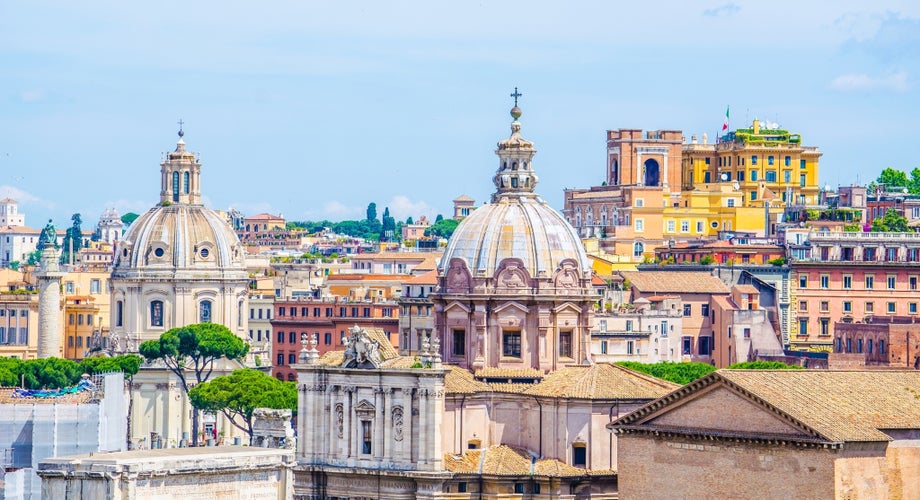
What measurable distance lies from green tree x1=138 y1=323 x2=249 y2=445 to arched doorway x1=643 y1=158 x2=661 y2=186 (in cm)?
2299

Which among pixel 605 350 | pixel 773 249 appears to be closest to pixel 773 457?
pixel 605 350

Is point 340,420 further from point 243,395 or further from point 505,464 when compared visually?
point 243,395

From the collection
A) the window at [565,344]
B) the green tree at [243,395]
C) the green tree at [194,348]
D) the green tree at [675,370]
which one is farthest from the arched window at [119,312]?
the window at [565,344]

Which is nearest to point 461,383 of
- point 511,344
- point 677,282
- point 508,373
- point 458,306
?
point 508,373

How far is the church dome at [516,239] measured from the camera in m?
97.6

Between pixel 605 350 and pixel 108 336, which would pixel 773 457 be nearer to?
pixel 605 350

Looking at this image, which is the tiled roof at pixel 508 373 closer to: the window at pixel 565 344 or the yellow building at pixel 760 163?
the window at pixel 565 344

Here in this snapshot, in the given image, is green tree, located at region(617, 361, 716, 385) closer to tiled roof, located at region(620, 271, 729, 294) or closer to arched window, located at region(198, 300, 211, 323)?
tiled roof, located at region(620, 271, 729, 294)

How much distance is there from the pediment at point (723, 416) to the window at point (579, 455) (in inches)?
263

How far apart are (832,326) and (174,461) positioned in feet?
187

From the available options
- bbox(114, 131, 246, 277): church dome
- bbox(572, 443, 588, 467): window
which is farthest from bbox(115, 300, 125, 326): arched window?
bbox(572, 443, 588, 467): window

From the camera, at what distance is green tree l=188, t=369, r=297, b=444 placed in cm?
12900

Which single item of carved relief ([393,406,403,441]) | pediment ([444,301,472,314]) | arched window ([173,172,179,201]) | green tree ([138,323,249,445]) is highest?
arched window ([173,172,179,201])

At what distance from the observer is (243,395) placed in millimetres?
131750
